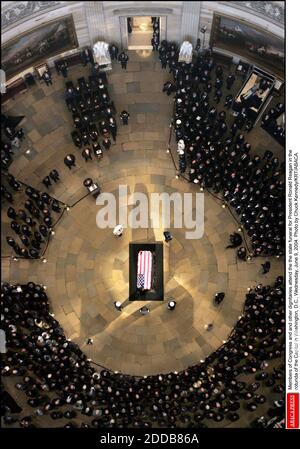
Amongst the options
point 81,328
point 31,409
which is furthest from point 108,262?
point 31,409

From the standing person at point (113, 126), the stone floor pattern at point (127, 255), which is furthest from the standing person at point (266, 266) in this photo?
the standing person at point (113, 126)

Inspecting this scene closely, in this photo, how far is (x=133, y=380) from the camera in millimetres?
21938

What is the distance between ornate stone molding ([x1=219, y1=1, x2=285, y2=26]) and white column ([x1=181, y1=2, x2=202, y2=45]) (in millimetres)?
1474

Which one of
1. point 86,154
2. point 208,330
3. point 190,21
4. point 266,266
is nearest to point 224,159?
point 266,266

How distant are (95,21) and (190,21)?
455 cm

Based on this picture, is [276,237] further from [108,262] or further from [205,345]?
[108,262]

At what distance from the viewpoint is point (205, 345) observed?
921 inches

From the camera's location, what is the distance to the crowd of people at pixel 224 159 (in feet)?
75.6

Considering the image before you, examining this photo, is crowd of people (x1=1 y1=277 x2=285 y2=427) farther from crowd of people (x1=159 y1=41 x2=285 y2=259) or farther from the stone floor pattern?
crowd of people (x1=159 y1=41 x2=285 y2=259)

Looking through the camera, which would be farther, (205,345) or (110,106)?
(110,106)

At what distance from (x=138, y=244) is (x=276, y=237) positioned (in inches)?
250
